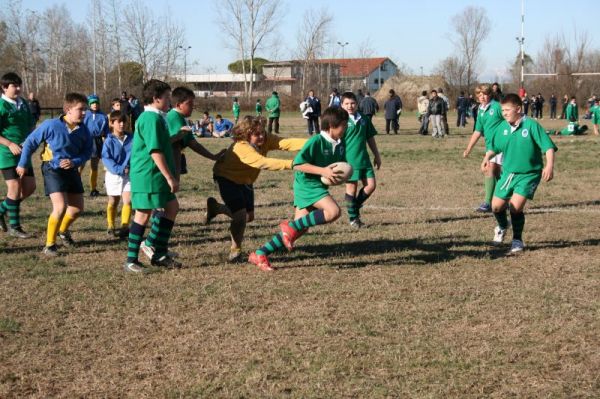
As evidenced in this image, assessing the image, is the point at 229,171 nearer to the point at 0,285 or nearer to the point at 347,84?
the point at 0,285

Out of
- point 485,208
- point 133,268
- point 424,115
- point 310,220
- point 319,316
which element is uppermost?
point 424,115

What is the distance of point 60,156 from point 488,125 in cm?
583

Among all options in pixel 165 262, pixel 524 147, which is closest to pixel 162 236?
pixel 165 262

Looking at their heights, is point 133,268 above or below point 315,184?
below

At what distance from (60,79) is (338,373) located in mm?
60361

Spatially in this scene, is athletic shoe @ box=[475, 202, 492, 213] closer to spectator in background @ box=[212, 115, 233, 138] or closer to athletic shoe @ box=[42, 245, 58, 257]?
athletic shoe @ box=[42, 245, 58, 257]

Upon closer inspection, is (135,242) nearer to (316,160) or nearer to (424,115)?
(316,160)

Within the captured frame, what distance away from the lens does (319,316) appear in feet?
18.4

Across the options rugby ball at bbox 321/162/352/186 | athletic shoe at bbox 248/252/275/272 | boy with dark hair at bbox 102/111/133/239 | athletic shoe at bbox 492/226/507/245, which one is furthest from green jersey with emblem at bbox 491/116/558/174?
boy with dark hair at bbox 102/111/133/239

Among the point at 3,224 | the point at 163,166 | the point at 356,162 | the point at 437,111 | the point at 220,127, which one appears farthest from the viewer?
the point at 220,127

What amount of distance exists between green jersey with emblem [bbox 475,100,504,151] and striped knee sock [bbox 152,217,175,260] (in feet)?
16.4

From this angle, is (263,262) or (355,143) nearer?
(263,262)

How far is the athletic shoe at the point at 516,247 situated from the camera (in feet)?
25.8

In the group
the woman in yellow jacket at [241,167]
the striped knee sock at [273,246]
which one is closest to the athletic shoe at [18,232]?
the woman in yellow jacket at [241,167]
